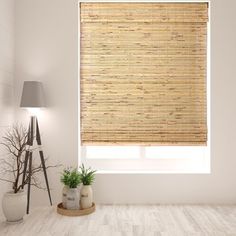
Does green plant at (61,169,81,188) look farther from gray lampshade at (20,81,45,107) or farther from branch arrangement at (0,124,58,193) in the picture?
gray lampshade at (20,81,45,107)

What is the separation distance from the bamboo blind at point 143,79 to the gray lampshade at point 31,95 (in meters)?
0.57

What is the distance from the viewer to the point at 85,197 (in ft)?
10.3

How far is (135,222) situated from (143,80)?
1.61m

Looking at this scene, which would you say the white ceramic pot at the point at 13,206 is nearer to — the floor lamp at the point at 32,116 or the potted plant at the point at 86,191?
the floor lamp at the point at 32,116

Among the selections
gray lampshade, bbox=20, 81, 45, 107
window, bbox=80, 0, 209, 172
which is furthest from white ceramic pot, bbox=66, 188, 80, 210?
gray lampshade, bbox=20, 81, 45, 107

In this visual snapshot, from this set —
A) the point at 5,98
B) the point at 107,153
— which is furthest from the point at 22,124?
the point at 107,153

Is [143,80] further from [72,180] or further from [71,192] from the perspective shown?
[71,192]

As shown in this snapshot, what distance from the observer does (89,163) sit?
12.0 feet

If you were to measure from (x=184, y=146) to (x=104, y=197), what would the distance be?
1144 mm

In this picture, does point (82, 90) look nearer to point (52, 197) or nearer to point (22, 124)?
point (22, 124)

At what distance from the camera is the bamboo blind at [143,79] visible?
3.54 meters

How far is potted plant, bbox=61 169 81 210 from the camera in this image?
10.1ft

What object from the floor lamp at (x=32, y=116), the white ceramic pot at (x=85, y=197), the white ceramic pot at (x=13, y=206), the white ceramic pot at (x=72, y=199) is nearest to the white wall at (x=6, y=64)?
the floor lamp at (x=32, y=116)

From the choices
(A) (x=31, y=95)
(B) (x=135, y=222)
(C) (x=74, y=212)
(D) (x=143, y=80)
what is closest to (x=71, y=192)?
(C) (x=74, y=212)
